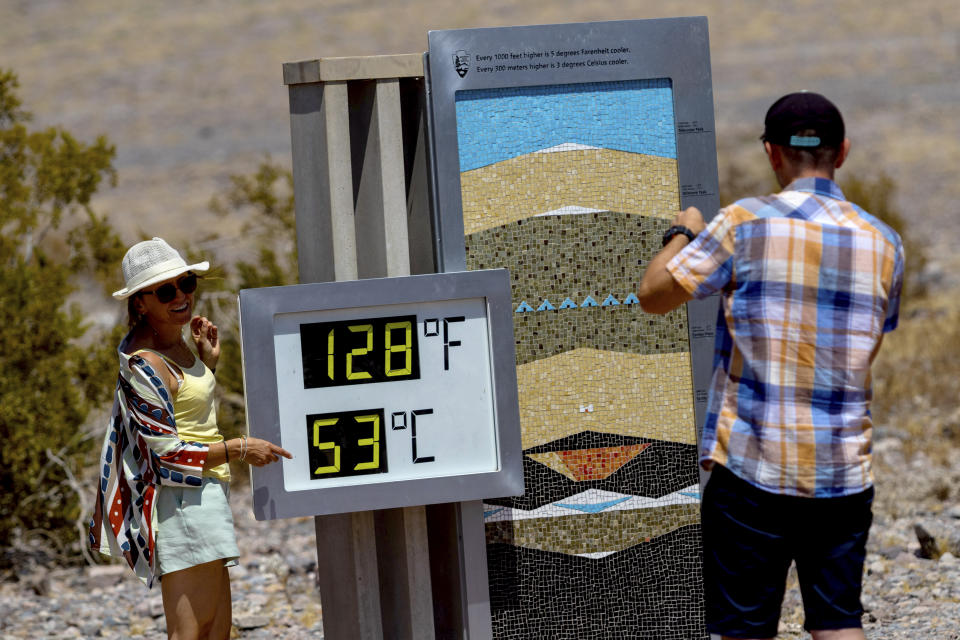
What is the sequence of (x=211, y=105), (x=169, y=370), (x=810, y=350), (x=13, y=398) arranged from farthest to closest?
(x=211, y=105), (x=13, y=398), (x=169, y=370), (x=810, y=350)

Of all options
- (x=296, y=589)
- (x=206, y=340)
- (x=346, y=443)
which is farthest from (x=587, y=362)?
(x=296, y=589)

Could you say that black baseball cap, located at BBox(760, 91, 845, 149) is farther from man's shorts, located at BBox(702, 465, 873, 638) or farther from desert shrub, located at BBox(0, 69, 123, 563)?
desert shrub, located at BBox(0, 69, 123, 563)

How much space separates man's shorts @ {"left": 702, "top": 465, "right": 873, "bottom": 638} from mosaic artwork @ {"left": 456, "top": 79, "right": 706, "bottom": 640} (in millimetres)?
1189

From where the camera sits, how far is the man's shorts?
3.01m

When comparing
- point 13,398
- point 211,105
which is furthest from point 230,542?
point 211,105

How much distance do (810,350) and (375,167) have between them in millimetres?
1799

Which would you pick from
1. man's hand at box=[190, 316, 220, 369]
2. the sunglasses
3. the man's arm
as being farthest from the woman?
the man's arm

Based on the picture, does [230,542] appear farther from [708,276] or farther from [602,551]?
[708,276]

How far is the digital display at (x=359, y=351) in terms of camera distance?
13.1 feet

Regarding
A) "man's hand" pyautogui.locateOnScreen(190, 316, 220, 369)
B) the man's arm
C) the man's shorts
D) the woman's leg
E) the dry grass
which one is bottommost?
the dry grass

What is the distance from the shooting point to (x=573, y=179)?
13.8ft

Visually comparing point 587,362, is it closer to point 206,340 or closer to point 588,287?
point 588,287

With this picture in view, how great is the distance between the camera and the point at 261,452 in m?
3.80

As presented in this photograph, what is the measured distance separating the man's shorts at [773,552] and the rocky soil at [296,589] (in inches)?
88.2
